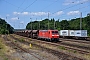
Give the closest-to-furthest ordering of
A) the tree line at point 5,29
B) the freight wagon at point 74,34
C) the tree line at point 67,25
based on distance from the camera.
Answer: the freight wagon at point 74,34 → the tree line at point 67,25 → the tree line at point 5,29

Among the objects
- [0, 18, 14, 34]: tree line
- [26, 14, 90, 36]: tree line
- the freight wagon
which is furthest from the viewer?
[0, 18, 14, 34]: tree line

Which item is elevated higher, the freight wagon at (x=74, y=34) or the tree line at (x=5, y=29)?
the tree line at (x=5, y=29)

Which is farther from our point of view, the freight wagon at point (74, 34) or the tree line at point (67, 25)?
the tree line at point (67, 25)

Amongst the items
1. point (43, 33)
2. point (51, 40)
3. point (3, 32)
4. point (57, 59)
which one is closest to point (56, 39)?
point (51, 40)

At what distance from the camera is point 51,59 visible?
16406 mm

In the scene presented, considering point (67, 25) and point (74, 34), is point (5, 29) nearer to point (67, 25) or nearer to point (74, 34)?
point (67, 25)

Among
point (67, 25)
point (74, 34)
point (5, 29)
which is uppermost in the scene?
point (67, 25)

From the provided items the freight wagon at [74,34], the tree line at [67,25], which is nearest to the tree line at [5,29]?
the tree line at [67,25]

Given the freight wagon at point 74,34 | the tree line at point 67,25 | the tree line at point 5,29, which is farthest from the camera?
the tree line at point 5,29

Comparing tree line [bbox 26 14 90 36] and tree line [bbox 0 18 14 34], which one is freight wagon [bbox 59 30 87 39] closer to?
tree line [bbox 26 14 90 36]

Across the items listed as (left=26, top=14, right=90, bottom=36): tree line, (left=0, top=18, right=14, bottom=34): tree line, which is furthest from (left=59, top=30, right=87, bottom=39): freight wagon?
(left=0, top=18, right=14, bottom=34): tree line

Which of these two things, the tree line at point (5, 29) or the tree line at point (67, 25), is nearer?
the tree line at point (67, 25)

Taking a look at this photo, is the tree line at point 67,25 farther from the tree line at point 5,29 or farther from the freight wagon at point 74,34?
the tree line at point 5,29

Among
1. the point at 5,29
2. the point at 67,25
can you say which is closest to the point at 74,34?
the point at 67,25
